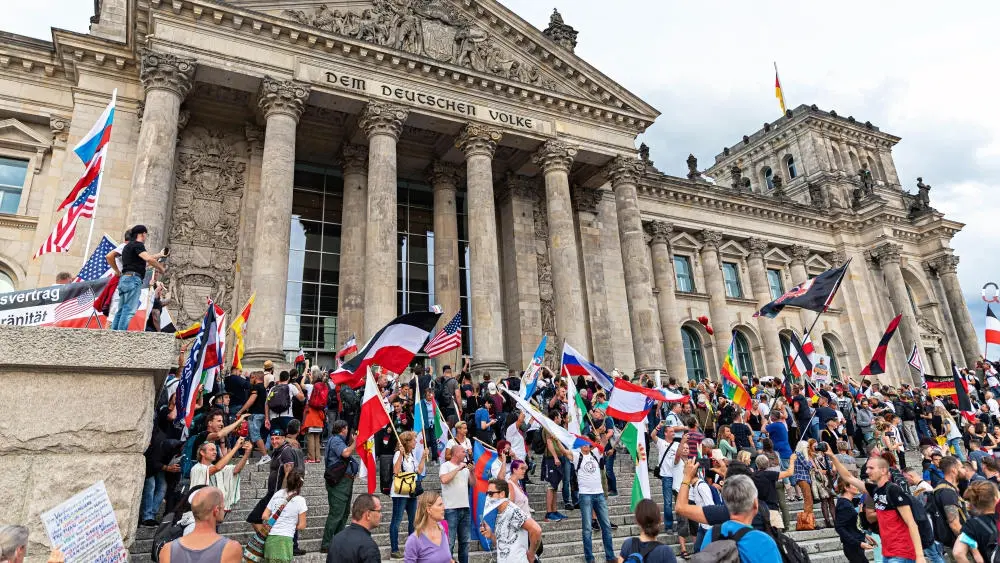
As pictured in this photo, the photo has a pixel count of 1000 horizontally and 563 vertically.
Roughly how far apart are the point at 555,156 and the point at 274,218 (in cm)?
1111

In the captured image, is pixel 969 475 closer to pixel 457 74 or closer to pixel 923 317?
pixel 457 74

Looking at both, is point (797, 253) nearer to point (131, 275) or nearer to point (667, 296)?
point (667, 296)

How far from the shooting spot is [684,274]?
111ft

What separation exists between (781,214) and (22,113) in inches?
1469

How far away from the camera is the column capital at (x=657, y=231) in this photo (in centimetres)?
3241

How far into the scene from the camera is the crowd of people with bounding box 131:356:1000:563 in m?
4.70

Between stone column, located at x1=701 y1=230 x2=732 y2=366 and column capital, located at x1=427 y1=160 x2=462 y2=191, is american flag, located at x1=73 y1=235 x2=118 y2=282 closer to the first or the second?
column capital, located at x1=427 y1=160 x2=462 y2=191

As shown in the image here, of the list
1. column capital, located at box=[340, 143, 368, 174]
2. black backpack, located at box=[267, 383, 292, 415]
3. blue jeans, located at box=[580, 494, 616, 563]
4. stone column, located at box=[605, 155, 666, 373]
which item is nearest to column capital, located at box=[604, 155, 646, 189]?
stone column, located at box=[605, 155, 666, 373]

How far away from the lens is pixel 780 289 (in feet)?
120

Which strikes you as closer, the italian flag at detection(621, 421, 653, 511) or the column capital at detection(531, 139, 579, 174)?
the italian flag at detection(621, 421, 653, 511)

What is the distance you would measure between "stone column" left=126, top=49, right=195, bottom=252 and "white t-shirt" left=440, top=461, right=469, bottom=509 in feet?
39.9

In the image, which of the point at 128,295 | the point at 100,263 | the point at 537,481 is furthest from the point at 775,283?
the point at 128,295

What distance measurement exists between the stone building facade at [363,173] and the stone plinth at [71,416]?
40.6ft

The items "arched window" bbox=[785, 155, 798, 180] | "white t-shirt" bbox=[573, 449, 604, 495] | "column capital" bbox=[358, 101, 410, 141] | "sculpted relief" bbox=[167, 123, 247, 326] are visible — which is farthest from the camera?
"arched window" bbox=[785, 155, 798, 180]
